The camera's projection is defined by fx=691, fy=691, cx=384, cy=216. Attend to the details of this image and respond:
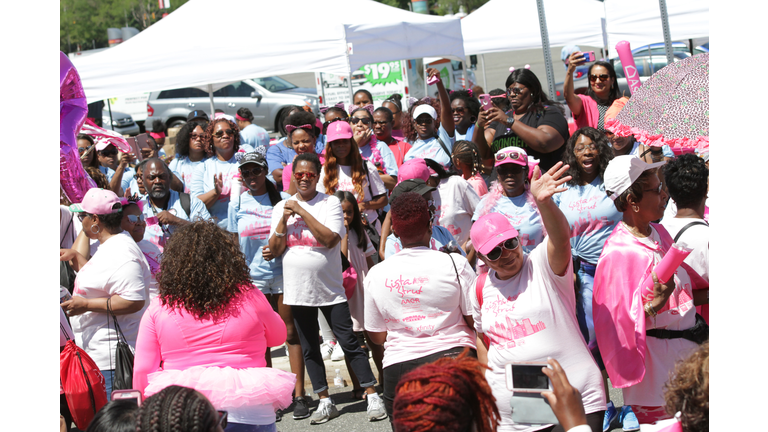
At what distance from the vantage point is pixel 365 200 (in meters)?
5.75

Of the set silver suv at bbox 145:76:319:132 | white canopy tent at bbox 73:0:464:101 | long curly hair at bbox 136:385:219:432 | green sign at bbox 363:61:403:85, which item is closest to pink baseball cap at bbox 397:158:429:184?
white canopy tent at bbox 73:0:464:101

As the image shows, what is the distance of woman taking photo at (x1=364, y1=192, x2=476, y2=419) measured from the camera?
342 cm

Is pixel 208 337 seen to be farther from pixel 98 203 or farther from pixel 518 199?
pixel 518 199

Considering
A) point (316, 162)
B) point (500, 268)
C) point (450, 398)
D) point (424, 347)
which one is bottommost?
point (424, 347)

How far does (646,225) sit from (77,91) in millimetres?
3157

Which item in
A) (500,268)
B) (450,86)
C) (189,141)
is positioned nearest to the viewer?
(500,268)

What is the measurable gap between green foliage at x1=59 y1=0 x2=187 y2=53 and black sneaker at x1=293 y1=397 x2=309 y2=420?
157 feet

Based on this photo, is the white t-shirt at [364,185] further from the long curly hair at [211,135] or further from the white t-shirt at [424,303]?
the white t-shirt at [424,303]

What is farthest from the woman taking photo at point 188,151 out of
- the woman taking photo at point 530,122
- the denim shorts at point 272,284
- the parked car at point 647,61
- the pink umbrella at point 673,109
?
the parked car at point 647,61

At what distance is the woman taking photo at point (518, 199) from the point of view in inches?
171

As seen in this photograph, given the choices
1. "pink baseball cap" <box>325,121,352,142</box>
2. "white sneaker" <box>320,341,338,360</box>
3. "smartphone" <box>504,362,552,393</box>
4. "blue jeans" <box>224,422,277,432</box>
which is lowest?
"white sneaker" <box>320,341,338,360</box>

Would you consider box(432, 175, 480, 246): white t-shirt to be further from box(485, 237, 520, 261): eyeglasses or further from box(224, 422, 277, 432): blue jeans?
box(224, 422, 277, 432): blue jeans

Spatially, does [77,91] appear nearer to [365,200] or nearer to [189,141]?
[365,200]

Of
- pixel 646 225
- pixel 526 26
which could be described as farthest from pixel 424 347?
pixel 526 26
